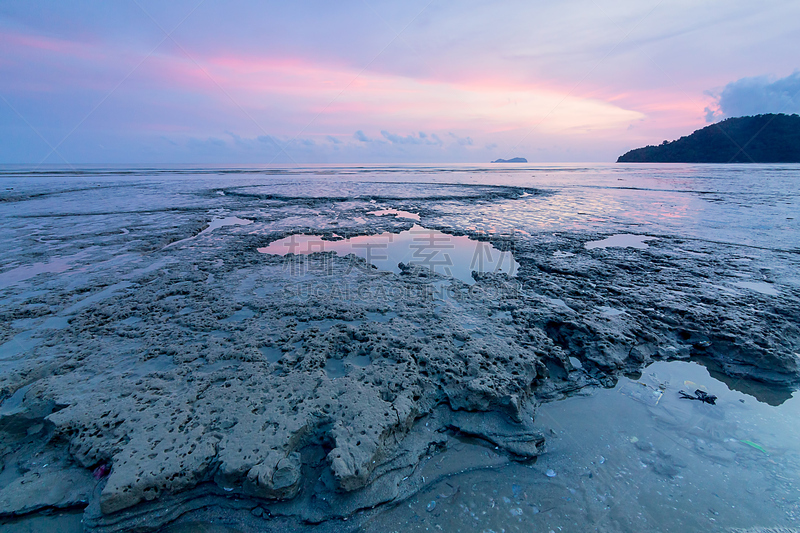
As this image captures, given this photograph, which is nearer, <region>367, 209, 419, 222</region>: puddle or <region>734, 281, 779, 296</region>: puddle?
<region>734, 281, 779, 296</region>: puddle

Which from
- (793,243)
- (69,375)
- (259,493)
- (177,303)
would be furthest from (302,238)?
(793,243)

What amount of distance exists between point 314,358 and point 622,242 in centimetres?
840

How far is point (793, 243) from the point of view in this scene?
25.9 ft

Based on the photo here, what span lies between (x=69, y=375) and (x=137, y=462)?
175 cm

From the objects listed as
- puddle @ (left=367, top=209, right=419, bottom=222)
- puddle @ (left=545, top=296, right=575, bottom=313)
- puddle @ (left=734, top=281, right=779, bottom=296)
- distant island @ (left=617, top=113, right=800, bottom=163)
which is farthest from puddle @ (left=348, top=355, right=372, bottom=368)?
distant island @ (left=617, top=113, right=800, bottom=163)

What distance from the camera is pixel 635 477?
2598 millimetres

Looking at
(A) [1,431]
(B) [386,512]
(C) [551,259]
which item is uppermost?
(C) [551,259]

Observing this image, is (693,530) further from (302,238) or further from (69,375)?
(302,238)

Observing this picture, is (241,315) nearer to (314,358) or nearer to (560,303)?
(314,358)

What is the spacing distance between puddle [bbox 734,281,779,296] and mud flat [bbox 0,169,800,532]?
5 cm

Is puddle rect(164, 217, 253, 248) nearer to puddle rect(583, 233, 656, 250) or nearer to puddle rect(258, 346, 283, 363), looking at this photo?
puddle rect(258, 346, 283, 363)

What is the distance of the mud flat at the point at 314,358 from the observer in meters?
2.40

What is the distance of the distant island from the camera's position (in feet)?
248

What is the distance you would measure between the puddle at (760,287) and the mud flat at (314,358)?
5 cm
